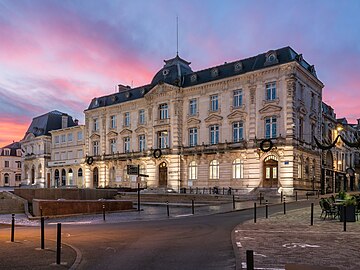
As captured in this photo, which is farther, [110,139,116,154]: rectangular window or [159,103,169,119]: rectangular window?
[110,139,116,154]: rectangular window

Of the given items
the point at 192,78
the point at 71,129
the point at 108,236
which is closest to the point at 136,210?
the point at 108,236

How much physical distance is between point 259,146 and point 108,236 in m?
31.4

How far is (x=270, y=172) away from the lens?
44.3 meters

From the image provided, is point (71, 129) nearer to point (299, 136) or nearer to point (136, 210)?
point (299, 136)

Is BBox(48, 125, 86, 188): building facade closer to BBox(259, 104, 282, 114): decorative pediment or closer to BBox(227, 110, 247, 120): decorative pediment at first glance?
BBox(227, 110, 247, 120): decorative pediment

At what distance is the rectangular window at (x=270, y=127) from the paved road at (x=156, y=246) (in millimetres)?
27280

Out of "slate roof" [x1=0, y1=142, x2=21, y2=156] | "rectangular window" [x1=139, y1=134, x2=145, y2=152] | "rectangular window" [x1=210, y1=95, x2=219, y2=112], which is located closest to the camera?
"rectangular window" [x1=210, y1=95, x2=219, y2=112]

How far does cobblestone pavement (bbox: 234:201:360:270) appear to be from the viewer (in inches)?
377

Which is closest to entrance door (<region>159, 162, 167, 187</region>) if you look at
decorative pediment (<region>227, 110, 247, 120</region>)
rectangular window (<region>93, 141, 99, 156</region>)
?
decorative pediment (<region>227, 110, 247, 120</region>)

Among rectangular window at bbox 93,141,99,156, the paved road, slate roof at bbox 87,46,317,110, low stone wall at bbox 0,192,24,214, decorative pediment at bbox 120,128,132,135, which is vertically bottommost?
low stone wall at bbox 0,192,24,214

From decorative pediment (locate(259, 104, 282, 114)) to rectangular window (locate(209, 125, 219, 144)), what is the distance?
21.3 feet

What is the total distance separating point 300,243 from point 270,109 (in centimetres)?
3323

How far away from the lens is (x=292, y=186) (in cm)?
4200

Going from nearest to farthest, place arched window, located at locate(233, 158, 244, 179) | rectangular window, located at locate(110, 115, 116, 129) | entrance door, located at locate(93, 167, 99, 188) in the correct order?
arched window, located at locate(233, 158, 244, 179) → rectangular window, located at locate(110, 115, 116, 129) → entrance door, located at locate(93, 167, 99, 188)
